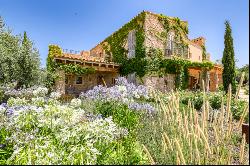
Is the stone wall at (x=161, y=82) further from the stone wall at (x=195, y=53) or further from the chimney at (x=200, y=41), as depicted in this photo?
the chimney at (x=200, y=41)

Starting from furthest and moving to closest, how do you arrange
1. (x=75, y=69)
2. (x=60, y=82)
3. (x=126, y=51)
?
1. (x=126, y=51)
2. (x=75, y=69)
3. (x=60, y=82)

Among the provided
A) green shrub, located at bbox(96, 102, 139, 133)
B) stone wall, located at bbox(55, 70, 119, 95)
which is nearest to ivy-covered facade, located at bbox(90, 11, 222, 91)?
stone wall, located at bbox(55, 70, 119, 95)

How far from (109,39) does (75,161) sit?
2294 centimetres

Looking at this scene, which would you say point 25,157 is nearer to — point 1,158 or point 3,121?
point 1,158

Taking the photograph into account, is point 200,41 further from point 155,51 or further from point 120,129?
point 120,129

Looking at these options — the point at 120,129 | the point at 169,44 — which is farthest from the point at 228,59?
the point at 120,129

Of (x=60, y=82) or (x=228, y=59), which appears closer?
(x=60, y=82)

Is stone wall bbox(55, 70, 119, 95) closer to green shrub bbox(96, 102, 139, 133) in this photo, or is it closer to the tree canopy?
the tree canopy

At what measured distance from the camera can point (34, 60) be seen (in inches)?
603

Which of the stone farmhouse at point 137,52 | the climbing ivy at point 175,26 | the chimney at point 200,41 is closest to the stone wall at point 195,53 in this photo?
the stone farmhouse at point 137,52

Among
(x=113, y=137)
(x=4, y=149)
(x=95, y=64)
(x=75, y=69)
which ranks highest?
(x=95, y=64)

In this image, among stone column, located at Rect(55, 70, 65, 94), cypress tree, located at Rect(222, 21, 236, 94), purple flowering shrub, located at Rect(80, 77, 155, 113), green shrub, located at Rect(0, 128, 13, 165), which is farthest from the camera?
cypress tree, located at Rect(222, 21, 236, 94)

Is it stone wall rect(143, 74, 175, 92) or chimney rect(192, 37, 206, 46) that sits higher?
chimney rect(192, 37, 206, 46)

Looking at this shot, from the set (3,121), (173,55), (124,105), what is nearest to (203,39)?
(173,55)
